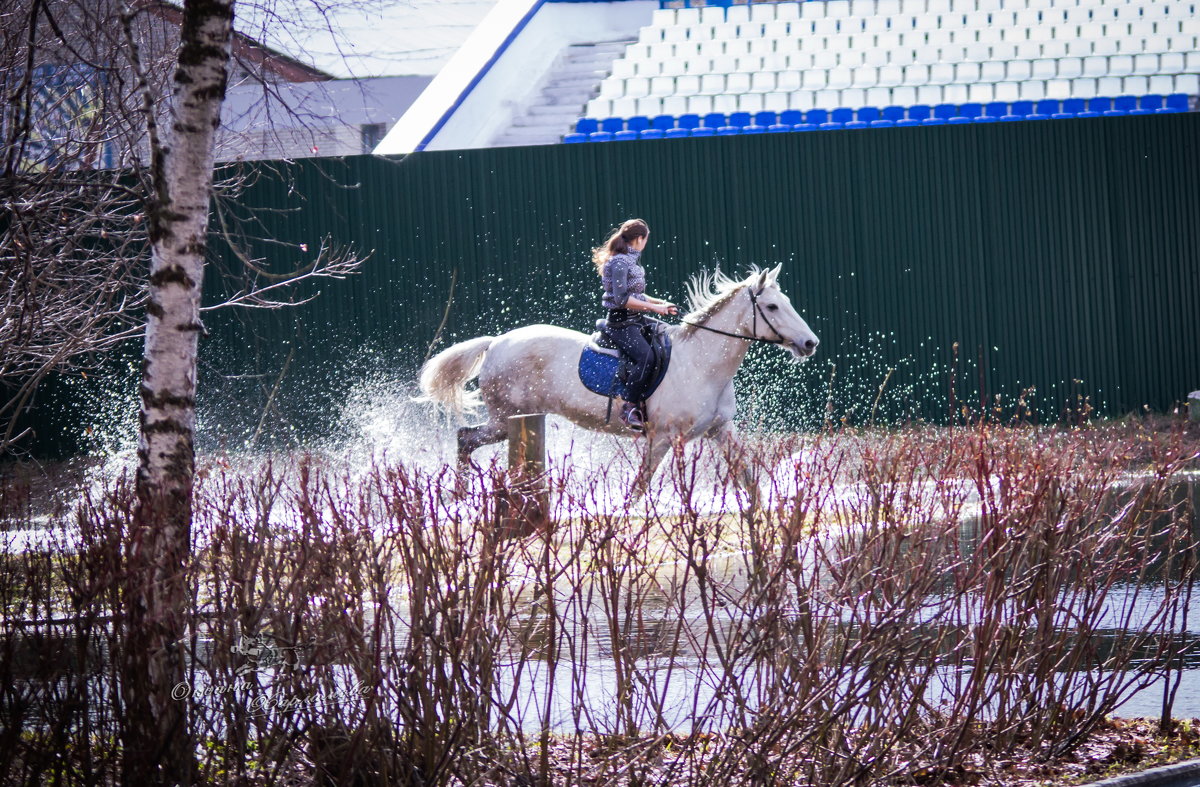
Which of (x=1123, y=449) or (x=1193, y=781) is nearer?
(x=1193, y=781)

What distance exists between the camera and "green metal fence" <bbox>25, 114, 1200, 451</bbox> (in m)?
17.5

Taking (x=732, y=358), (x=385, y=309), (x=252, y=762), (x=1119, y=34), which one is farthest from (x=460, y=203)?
(x=252, y=762)

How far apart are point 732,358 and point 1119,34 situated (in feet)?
50.5

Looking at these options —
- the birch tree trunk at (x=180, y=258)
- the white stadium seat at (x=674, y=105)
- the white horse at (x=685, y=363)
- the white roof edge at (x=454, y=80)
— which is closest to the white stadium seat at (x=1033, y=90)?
the white stadium seat at (x=674, y=105)

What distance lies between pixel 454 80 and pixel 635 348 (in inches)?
608

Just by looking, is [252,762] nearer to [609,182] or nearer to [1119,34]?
[609,182]

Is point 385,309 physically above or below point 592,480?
above

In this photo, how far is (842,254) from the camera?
17.7m

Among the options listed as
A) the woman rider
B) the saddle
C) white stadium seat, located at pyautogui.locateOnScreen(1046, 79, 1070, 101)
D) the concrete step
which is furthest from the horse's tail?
white stadium seat, located at pyautogui.locateOnScreen(1046, 79, 1070, 101)

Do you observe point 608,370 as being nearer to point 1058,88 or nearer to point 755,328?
point 755,328

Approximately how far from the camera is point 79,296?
30.6 ft

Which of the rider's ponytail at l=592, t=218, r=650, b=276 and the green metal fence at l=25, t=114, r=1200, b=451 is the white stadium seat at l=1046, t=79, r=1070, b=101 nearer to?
the green metal fence at l=25, t=114, r=1200, b=451

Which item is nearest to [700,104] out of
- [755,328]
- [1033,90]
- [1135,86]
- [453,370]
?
[1033,90]

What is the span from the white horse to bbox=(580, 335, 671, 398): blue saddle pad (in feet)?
0.24
